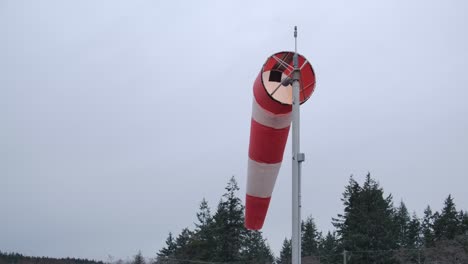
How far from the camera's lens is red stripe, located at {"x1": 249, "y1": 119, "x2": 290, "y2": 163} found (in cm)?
543

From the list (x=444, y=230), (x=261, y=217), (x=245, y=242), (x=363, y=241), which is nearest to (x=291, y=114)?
(x=261, y=217)

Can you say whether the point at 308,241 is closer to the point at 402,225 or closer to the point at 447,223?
the point at 402,225

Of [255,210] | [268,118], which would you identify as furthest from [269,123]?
[255,210]

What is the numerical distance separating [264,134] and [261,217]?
3.80 feet

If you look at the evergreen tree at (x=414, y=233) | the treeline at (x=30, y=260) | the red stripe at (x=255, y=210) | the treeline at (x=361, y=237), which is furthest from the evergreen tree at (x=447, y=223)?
the red stripe at (x=255, y=210)

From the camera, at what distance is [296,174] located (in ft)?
18.6

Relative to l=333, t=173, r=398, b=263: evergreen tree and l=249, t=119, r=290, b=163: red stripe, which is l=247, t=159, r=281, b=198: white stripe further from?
l=333, t=173, r=398, b=263: evergreen tree

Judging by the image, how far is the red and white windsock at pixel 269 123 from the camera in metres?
5.45

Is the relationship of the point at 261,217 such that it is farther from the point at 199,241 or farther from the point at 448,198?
the point at 448,198

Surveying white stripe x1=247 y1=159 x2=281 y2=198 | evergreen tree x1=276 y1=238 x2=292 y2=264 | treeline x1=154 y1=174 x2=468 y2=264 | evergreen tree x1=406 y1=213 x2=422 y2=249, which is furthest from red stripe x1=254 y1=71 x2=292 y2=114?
evergreen tree x1=406 y1=213 x2=422 y2=249

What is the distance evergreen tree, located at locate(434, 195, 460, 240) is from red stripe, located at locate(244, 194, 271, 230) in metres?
51.2

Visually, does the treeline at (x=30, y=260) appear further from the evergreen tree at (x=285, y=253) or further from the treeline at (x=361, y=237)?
the evergreen tree at (x=285, y=253)

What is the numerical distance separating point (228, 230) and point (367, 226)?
489 inches

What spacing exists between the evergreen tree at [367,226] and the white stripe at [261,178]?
41.9m
